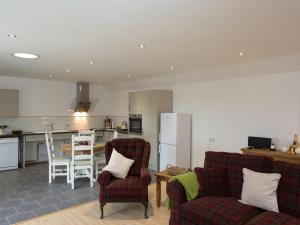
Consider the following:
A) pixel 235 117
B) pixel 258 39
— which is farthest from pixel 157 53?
pixel 235 117

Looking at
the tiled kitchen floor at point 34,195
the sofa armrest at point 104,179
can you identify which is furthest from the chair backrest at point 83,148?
the sofa armrest at point 104,179

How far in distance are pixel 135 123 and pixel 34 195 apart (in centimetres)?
311

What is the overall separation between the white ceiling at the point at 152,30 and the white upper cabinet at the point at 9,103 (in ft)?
6.43

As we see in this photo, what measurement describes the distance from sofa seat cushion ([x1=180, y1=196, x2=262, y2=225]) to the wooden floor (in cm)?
71

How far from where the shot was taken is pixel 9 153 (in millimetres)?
5754

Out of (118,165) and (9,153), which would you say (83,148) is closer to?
(118,165)

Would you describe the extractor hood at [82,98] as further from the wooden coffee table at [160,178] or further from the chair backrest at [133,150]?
the wooden coffee table at [160,178]

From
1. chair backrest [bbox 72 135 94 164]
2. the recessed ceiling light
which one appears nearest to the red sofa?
chair backrest [bbox 72 135 94 164]

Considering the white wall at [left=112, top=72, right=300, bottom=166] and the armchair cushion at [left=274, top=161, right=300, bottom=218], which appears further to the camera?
the white wall at [left=112, top=72, right=300, bottom=166]

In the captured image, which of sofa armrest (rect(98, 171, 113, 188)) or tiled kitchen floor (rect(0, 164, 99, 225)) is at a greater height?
sofa armrest (rect(98, 171, 113, 188))

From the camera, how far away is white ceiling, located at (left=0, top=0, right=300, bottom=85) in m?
2.04

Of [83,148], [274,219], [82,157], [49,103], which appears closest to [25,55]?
[83,148]

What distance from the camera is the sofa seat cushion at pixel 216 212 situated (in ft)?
7.50

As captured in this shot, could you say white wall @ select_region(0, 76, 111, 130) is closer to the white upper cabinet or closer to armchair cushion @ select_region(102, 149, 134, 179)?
the white upper cabinet
